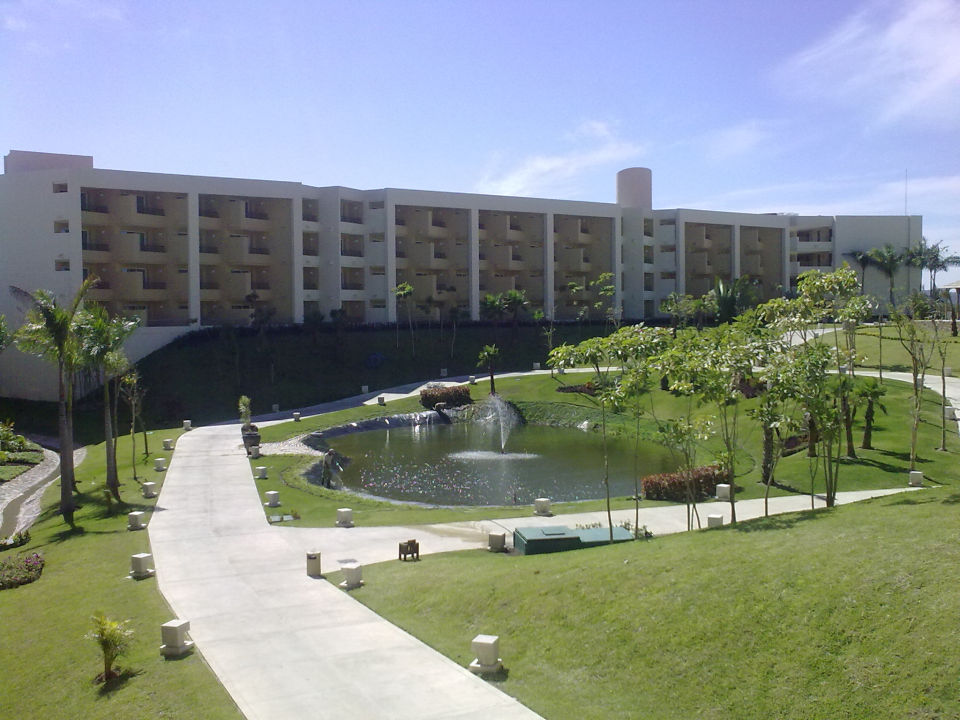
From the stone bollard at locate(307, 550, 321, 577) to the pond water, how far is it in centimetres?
1112

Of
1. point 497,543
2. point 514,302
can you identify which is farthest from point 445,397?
point 497,543

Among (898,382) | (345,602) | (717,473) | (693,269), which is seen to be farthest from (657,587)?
(693,269)

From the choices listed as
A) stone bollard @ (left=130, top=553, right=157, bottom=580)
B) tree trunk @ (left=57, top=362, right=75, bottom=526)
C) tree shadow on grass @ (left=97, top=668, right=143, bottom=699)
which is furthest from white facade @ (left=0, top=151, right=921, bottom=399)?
tree shadow on grass @ (left=97, top=668, right=143, bottom=699)

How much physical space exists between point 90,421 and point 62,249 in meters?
14.8

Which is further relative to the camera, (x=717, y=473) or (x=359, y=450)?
(x=359, y=450)

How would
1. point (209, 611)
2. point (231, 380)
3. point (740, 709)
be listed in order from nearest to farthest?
1. point (740, 709)
2. point (209, 611)
3. point (231, 380)

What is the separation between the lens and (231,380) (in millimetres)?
54812

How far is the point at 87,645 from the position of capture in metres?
14.4

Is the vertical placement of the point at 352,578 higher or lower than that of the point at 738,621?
lower

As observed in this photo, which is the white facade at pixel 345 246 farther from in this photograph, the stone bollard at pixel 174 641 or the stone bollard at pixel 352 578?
the stone bollard at pixel 174 641

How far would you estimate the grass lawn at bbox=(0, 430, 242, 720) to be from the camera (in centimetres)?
1180

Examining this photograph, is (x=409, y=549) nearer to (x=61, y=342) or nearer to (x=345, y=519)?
(x=345, y=519)

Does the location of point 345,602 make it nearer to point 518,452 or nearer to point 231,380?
point 518,452

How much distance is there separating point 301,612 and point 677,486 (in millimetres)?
15752
